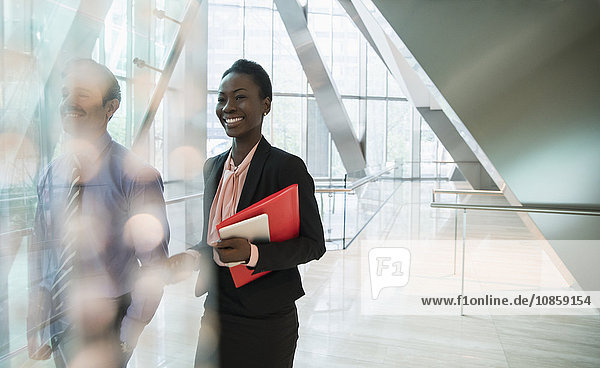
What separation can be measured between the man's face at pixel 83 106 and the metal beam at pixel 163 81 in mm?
1632

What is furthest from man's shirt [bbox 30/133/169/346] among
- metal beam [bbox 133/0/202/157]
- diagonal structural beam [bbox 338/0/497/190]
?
diagonal structural beam [bbox 338/0/497/190]

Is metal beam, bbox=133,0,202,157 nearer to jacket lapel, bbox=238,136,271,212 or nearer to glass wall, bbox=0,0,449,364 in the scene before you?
glass wall, bbox=0,0,449,364

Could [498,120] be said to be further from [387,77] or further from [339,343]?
[387,77]

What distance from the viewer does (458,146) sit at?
48.6 feet

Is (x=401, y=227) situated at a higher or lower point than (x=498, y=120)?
lower

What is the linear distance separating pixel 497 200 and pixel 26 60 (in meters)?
6.10

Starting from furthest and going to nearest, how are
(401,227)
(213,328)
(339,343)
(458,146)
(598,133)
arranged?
(458,146), (401,227), (339,343), (598,133), (213,328)

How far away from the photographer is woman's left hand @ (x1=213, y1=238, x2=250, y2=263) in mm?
1332

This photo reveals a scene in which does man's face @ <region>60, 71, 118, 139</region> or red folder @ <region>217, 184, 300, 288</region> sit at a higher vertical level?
man's face @ <region>60, 71, 118, 139</region>

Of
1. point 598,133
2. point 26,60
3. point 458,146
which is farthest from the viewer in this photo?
point 458,146

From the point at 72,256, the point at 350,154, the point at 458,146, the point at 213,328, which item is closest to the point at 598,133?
the point at 213,328

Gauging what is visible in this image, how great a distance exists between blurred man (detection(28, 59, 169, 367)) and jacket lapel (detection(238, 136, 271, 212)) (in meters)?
0.32

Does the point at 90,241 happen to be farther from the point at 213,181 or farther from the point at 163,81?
the point at 163,81

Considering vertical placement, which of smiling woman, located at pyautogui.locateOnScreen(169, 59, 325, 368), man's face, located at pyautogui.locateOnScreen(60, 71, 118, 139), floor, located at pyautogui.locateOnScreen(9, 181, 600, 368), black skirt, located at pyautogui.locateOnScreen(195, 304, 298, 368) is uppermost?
man's face, located at pyautogui.locateOnScreen(60, 71, 118, 139)
